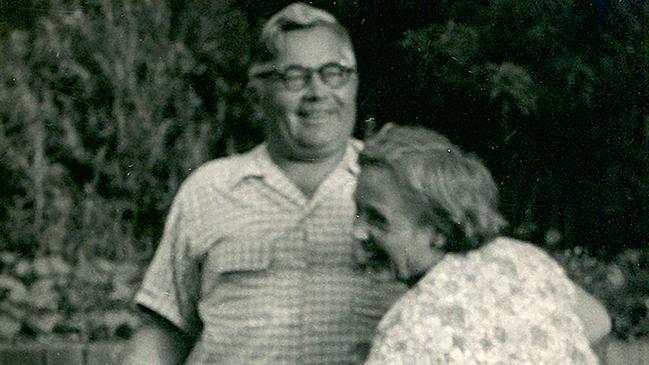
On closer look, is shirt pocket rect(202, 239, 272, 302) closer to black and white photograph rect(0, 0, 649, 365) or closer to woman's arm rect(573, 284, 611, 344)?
black and white photograph rect(0, 0, 649, 365)

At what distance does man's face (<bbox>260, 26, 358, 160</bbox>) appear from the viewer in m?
3.03

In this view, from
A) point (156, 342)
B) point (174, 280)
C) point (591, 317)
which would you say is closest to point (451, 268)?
point (591, 317)

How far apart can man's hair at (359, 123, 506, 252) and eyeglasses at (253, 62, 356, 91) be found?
0.66 m

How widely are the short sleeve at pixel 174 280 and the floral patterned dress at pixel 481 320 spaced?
3.29 feet

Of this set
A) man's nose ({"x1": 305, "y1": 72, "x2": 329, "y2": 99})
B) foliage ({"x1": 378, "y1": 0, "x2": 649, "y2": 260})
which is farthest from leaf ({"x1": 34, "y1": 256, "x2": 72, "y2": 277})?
man's nose ({"x1": 305, "y1": 72, "x2": 329, "y2": 99})

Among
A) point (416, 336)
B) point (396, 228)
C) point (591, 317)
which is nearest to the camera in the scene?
point (416, 336)

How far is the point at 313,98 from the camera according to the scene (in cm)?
303

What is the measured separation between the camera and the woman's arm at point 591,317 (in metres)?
2.55

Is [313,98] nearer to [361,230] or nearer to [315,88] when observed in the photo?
[315,88]

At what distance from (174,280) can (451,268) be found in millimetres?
1125

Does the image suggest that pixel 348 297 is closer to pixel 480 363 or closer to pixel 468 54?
pixel 480 363

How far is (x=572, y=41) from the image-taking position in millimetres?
4695

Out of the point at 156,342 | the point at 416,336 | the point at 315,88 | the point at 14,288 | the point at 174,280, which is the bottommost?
the point at 14,288

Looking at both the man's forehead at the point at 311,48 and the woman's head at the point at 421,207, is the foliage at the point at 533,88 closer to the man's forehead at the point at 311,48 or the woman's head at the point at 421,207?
the man's forehead at the point at 311,48
